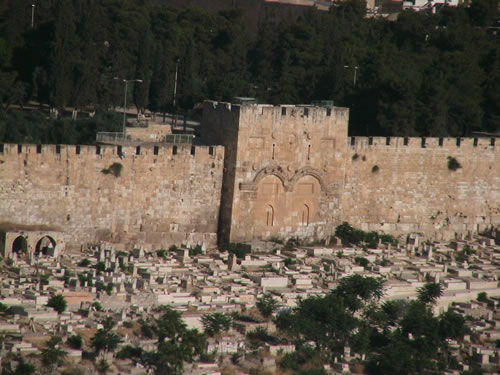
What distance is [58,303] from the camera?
112 ft

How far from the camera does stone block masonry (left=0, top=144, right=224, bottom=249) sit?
38.6 m

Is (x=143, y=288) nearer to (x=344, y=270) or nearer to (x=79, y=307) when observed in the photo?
(x=79, y=307)

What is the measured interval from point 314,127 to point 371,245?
387 centimetres

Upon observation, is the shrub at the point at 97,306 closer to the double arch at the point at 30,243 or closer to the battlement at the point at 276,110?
the double arch at the point at 30,243

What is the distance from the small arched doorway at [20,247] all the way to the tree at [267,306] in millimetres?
6240

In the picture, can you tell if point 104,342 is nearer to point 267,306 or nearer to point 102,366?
point 102,366

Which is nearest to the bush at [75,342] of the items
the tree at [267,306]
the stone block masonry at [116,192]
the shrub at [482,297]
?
the tree at [267,306]

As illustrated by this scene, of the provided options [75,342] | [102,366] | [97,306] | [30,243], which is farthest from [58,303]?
[30,243]

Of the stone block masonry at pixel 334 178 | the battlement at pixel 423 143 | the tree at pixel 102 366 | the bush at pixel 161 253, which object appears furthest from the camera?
the battlement at pixel 423 143

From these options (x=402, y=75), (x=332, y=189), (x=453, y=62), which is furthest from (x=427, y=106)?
(x=332, y=189)

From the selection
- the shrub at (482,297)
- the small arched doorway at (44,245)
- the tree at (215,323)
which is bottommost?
the tree at (215,323)

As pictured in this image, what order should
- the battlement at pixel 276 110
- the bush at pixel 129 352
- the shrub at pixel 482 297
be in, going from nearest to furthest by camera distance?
the bush at pixel 129 352 < the shrub at pixel 482 297 < the battlement at pixel 276 110

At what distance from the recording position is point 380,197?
44.7m

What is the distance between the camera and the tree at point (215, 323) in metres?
34.4
